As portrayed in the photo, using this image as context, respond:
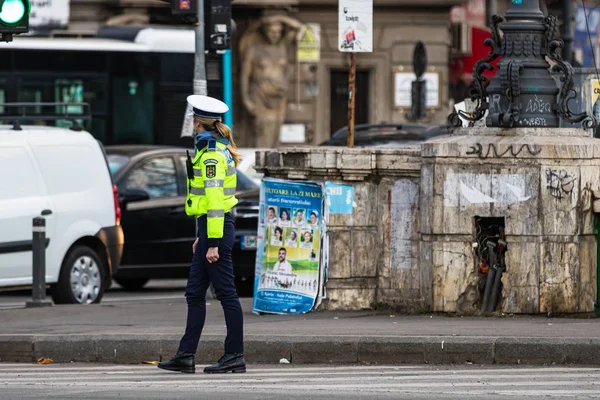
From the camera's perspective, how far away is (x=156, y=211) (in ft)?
62.0

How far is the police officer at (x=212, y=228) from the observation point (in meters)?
10.8

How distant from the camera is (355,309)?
13.7 m

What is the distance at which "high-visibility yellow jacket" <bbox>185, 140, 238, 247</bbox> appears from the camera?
10758 millimetres

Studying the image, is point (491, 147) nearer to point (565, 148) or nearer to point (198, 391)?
point (565, 148)

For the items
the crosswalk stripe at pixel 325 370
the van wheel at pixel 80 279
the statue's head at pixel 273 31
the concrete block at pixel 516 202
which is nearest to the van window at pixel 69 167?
the van wheel at pixel 80 279

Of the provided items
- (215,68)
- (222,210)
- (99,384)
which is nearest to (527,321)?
(222,210)

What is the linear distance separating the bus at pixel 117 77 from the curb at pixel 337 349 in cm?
1311

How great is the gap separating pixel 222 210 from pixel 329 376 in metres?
1.25

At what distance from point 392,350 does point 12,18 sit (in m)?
3.86

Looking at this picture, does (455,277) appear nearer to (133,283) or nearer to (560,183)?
(560,183)

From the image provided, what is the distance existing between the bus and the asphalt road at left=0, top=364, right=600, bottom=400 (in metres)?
14.2

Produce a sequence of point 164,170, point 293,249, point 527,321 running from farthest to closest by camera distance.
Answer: point 164,170
point 293,249
point 527,321

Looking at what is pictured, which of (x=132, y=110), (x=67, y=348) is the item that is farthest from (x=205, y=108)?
(x=132, y=110)

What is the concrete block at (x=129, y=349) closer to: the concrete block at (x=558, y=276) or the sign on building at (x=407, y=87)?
the concrete block at (x=558, y=276)
